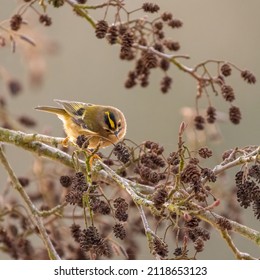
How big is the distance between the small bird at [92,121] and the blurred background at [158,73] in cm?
312

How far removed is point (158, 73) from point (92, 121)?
5.09m

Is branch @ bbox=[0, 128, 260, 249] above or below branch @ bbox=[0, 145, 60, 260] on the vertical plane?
above

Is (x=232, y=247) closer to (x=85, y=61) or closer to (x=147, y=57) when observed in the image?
(x=147, y=57)

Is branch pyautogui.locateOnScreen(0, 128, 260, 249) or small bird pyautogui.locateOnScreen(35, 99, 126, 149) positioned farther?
small bird pyautogui.locateOnScreen(35, 99, 126, 149)

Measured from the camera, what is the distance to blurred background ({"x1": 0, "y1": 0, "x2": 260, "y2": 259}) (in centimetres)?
770

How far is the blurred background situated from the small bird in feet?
10.2

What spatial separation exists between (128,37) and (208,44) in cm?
587

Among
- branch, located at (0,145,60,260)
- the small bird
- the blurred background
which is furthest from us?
the blurred background

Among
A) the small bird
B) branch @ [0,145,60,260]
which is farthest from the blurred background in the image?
branch @ [0,145,60,260]

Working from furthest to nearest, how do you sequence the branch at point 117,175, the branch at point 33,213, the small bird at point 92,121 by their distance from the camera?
the small bird at point 92,121, the branch at point 33,213, the branch at point 117,175

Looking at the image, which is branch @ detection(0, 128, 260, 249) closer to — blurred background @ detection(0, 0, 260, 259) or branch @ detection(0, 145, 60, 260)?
branch @ detection(0, 145, 60, 260)

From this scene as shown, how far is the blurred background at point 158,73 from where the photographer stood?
25.3ft

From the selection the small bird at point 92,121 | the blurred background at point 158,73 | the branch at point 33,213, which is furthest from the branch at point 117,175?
the blurred background at point 158,73

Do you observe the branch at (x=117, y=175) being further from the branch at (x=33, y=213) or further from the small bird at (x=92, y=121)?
the small bird at (x=92, y=121)
